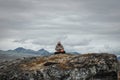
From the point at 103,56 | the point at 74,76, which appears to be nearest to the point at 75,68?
the point at 74,76

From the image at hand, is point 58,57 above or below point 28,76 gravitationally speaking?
above

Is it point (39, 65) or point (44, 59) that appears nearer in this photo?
point (39, 65)

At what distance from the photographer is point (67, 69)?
24.5 metres

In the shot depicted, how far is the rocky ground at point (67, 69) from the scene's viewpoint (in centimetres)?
2425

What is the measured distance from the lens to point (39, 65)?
84.2 feet

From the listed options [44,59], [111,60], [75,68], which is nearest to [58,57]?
[44,59]

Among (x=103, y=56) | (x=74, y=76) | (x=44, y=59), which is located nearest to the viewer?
(x=74, y=76)

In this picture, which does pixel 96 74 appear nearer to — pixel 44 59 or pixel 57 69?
pixel 57 69

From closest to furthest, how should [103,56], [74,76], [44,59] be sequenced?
[74,76], [103,56], [44,59]

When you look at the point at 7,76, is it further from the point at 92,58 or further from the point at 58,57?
the point at 92,58

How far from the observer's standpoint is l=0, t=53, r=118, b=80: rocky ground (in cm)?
2425

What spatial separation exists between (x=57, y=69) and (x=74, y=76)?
5.93 ft

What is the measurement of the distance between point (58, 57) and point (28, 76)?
14.7 ft

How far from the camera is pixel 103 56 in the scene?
25.6 meters
